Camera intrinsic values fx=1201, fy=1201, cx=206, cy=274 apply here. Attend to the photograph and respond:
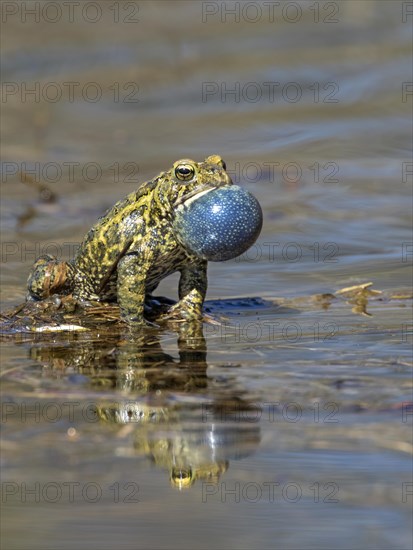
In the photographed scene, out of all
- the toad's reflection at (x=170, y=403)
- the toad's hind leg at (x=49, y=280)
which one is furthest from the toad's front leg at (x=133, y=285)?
the toad's hind leg at (x=49, y=280)

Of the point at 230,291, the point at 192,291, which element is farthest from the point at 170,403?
the point at 230,291

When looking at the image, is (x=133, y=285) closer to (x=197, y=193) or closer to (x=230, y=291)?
(x=197, y=193)

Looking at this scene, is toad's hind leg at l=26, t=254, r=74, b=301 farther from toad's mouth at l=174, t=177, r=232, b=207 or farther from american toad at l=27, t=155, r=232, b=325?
toad's mouth at l=174, t=177, r=232, b=207

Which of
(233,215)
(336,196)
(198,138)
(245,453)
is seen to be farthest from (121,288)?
(198,138)

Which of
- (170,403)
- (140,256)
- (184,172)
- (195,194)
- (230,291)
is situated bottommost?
(170,403)

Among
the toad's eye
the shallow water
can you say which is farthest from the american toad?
the shallow water

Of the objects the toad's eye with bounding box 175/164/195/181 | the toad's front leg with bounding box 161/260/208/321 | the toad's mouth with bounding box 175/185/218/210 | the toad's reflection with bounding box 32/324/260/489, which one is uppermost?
the toad's eye with bounding box 175/164/195/181

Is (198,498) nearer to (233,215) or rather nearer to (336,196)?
(233,215)

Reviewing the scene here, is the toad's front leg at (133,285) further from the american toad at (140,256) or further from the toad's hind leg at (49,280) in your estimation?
the toad's hind leg at (49,280)
